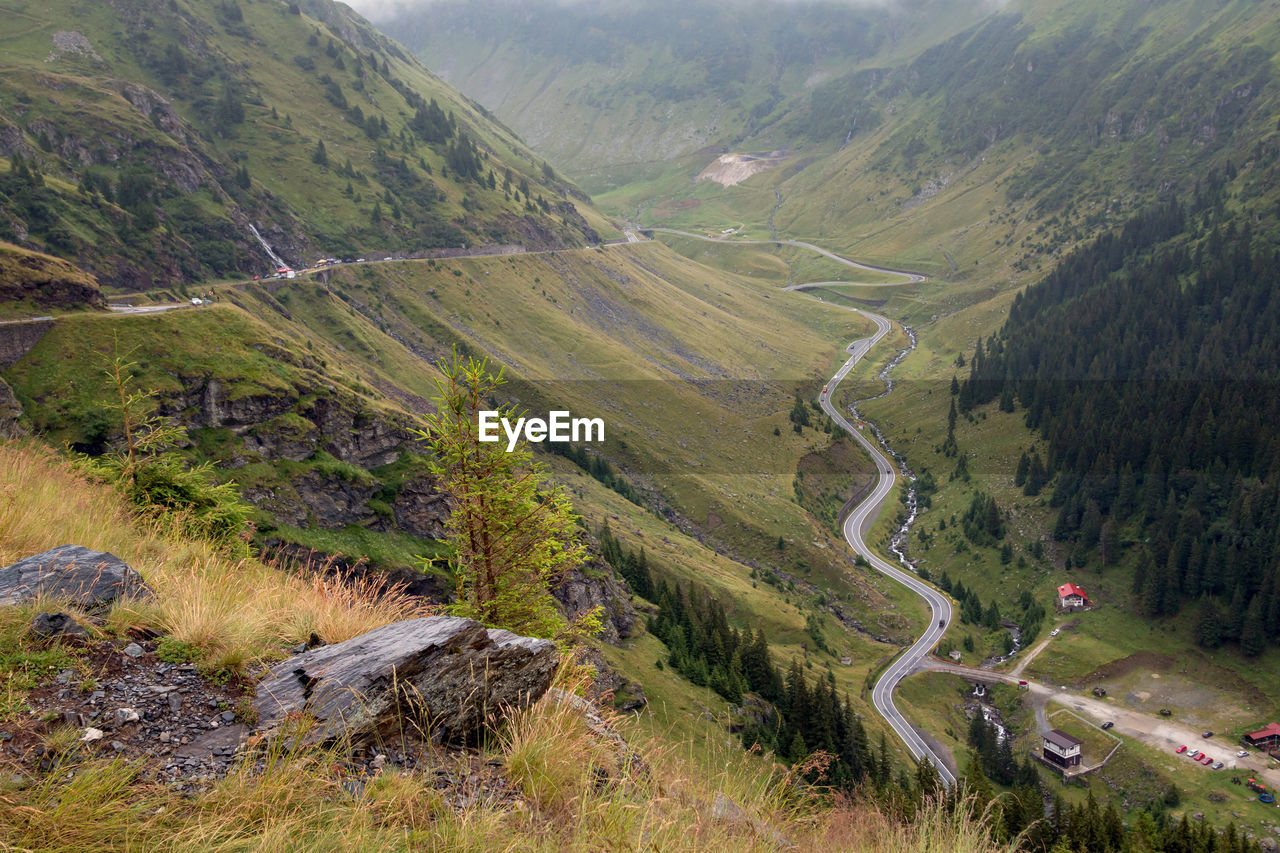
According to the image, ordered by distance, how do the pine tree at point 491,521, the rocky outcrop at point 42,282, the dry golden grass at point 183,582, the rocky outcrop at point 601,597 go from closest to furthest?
the dry golden grass at point 183,582, the pine tree at point 491,521, the rocky outcrop at point 42,282, the rocky outcrop at point 601,597

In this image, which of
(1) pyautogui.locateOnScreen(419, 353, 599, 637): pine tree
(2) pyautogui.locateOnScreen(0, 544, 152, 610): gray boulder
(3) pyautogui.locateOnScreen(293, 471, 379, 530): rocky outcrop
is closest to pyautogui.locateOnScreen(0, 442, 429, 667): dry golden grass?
(2) pyautogui.locateOnScreen(0, 544, 152, 610): gray boulder

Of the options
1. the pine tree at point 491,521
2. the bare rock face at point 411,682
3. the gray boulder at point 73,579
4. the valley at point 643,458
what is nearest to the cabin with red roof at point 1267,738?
the valley at point 643,458

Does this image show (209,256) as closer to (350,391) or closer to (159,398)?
(350,391)

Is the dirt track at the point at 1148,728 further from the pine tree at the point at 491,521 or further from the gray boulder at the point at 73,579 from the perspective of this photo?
the gray boulder at the point at 73,579

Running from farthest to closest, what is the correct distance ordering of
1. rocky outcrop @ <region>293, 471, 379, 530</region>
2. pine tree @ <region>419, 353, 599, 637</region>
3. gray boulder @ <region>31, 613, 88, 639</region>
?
rocky outcrop @ <region>293, 471, 379, 530</region> → pine tree @ <region>419, 353, 599, 637</region> → gray boulder @ <region>31, 613, 88, 639</region>

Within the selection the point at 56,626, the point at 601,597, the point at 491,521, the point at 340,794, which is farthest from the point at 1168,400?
the point at 56,626

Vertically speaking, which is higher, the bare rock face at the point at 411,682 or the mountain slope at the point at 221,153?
the mountain slope at the point at 221,153

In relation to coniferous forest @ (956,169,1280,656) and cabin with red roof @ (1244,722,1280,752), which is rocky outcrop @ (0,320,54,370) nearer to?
cabin with red roof @ (1244,722,1280,752)
